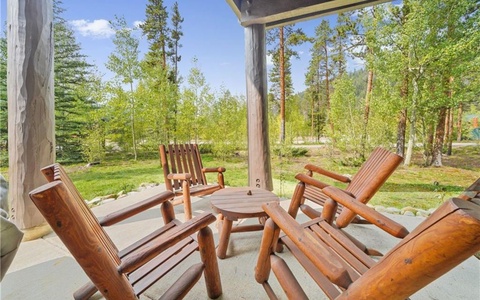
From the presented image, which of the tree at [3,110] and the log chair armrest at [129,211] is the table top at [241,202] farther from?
the tree at [3,110]

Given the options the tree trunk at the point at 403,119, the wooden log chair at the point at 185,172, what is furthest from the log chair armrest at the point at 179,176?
the tree trunk at the point at 403,119

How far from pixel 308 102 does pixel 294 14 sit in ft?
15.5

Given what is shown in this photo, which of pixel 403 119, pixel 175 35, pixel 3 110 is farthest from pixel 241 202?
pixel 175 35

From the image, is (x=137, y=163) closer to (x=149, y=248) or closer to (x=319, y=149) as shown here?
(x=319, y=149)

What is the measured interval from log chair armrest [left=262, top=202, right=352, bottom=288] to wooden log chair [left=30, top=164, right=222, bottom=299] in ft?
1.11

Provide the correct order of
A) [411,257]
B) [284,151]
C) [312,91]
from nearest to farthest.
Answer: [411,257]
[284,151]
[312,91]

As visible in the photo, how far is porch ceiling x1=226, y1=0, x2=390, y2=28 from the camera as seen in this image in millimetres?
2461

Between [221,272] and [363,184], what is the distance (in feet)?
4.03

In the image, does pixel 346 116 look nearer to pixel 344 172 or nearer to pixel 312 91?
pixel 344 172

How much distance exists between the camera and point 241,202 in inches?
67.8

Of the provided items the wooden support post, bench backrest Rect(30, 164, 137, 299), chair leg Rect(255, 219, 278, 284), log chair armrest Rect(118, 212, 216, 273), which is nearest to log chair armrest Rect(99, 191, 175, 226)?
log chair armrest Rect(118, 212, 216, 273)

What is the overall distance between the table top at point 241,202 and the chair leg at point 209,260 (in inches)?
14.2

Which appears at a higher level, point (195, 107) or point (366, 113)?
point (195, 107)

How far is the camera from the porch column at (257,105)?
2789mm
